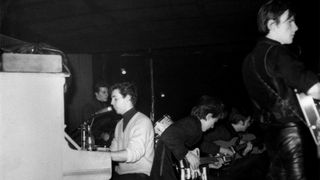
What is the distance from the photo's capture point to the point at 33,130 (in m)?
2.37

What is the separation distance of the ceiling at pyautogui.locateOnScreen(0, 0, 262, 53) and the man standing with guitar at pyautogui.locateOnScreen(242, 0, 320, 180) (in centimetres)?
319

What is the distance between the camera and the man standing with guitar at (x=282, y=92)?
2365mm

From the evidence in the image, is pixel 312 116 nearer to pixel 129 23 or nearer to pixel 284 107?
pixel 284 107

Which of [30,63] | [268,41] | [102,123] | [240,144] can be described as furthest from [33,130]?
[240,144]

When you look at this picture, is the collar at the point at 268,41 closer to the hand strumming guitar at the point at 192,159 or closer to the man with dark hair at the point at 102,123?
the hand strumming guitar at the point at 192,159

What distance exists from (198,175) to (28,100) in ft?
8.67

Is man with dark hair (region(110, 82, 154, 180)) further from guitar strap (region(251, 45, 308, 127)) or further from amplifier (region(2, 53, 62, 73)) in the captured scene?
guitar strap (region(251, 45, 308, 127))

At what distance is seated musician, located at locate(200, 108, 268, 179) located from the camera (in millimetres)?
5383

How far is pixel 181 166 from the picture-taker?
429 cm

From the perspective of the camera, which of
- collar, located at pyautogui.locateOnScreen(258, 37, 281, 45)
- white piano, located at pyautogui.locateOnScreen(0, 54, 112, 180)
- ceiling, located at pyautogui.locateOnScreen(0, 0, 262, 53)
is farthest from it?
ceiling, located at pyautogui.locateOnScreen(0, 0, 262, 53)

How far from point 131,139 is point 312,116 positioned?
5.86 ft

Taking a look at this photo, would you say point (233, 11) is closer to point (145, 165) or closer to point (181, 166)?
point (181, 166)

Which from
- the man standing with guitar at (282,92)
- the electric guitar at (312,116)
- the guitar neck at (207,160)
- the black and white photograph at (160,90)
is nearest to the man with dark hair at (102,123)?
the black and white photograph at (160,90)

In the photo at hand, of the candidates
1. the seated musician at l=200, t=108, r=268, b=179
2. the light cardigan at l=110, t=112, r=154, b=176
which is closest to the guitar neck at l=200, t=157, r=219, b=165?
the seated musician at l=200, t=108, r=268, b=179
